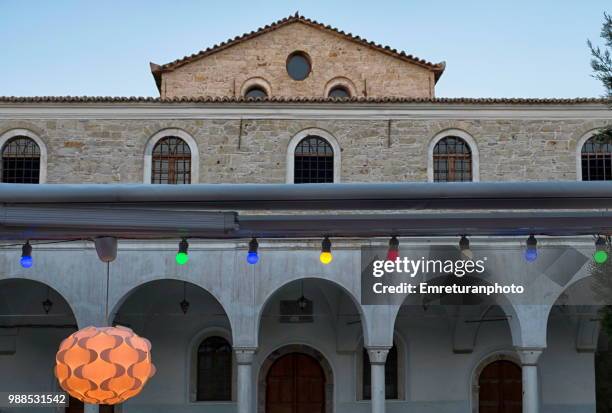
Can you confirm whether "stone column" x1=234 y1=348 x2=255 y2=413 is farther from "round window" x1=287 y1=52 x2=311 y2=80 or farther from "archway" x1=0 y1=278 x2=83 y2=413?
"round window" x1=287 y1=52 x2=311 y2=80

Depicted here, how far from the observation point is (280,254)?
16.0 meters

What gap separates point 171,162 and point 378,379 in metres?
5.39

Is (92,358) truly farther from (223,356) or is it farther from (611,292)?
(223,356)

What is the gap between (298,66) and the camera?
70.2 ft

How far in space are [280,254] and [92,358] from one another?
10249 mm

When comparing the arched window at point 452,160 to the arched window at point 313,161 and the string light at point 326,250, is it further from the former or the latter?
the string light at point 326,250

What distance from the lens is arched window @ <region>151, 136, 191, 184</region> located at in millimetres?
16391

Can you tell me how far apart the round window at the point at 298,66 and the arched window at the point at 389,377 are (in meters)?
6.80

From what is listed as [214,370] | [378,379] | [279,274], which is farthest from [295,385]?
[279,274]

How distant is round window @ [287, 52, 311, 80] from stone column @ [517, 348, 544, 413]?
8.78 metres

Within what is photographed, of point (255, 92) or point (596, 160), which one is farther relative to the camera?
point (255, 92)

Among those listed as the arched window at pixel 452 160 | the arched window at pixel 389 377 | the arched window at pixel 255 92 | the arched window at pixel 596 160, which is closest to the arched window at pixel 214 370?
the arched window at pixel 389 377

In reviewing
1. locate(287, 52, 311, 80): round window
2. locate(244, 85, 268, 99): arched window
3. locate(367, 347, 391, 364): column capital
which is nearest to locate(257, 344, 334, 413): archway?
locate(367, 347, 391, 364): column capital

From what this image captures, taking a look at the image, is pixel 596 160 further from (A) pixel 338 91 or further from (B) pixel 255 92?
(B) pixel 255 92
